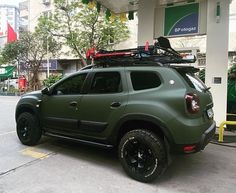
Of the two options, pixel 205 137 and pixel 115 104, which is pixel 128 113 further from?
pixel 205 137

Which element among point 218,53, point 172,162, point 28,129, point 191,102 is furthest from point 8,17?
point 191,102

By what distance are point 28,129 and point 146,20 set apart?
517 cm

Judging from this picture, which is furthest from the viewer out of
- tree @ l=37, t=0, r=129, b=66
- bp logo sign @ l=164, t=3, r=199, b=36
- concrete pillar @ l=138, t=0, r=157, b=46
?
tree @ l=37, t=0, r=129, b=66

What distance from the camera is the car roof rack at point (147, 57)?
4.58 m

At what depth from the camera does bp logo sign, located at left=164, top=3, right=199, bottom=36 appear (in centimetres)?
822

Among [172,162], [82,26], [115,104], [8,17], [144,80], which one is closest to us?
→ [144,80]

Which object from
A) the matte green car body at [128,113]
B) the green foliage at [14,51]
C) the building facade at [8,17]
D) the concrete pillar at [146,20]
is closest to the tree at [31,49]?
the green foliage at [14,51]

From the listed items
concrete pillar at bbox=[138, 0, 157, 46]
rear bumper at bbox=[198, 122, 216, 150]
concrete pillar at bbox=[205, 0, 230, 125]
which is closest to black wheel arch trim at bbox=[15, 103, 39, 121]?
rear bumper at bbox=[198, 122, 216, 150]

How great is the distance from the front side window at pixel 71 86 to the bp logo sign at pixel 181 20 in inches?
176

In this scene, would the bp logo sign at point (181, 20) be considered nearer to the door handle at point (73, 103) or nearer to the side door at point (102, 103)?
the side door at point (102, 103)

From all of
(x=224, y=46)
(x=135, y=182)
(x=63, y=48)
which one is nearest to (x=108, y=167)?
(x=135, y=182)

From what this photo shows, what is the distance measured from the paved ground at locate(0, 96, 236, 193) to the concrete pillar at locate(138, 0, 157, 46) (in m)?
4.32

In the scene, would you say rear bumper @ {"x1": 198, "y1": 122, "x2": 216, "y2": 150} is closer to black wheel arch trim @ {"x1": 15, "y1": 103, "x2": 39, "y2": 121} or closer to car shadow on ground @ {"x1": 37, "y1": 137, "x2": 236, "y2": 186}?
car shadow on ground @ {"x1": 37, "y1": 137, "x2": 236, "y2": 186}

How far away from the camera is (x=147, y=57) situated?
4660 millimetres
